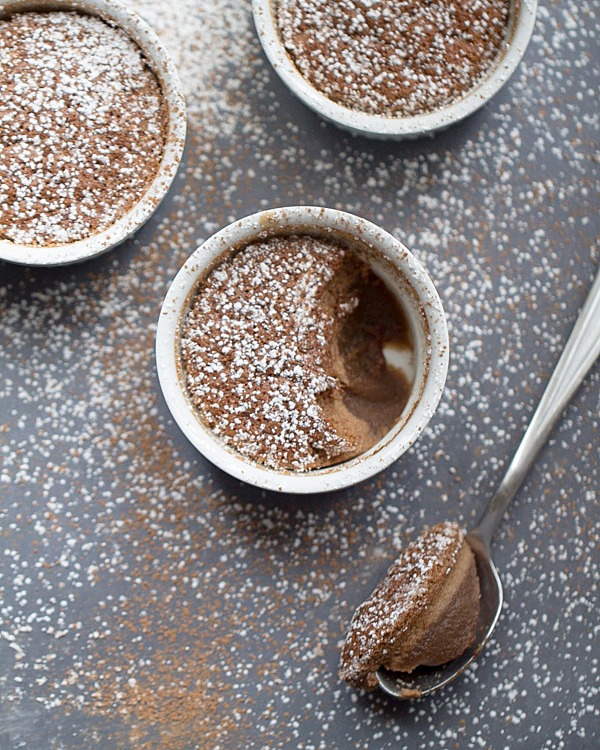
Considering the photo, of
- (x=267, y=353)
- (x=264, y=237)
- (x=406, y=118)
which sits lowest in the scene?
(x=267, y=353)

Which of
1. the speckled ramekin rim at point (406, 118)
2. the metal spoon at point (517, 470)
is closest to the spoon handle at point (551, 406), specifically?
the metal spoon at point (517, 470)

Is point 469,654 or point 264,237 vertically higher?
point 264,237

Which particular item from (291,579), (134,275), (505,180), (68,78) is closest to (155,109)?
(68,78)

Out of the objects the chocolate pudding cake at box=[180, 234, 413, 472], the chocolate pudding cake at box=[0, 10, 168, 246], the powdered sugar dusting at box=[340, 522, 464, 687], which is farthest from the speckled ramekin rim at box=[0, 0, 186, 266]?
the powdered sugar dusting at box=[340, 522, 464, 687]

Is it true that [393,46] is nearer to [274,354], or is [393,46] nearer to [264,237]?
[264,237]

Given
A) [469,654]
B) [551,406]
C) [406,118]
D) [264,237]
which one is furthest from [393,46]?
[469,654]

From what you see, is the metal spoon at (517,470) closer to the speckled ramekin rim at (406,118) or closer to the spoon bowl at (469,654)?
the spoon bowl at (469,654)

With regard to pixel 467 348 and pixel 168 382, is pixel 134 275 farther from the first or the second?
pixel 467 348
